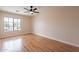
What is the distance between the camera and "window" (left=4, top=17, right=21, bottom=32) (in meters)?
1.32

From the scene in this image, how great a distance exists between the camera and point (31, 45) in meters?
1.41

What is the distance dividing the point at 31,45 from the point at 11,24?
1.60ft

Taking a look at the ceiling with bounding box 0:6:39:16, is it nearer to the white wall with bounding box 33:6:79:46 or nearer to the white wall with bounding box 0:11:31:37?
the white wall with bounding box 0:11:31:37

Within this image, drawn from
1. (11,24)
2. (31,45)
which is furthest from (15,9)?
(31,45)

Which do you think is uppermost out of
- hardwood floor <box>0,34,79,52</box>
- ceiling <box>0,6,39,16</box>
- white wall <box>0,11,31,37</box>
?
ceiling <box>0,6,39,16</box>

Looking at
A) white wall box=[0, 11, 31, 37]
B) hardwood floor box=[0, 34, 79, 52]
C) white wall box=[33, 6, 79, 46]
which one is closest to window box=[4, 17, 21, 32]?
white wall box=[0, 11, 31, 37]

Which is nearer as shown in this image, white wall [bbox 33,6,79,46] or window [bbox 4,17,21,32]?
window [bbox 4,17,21,32]

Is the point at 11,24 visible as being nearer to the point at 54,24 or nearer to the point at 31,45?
the point at 31,45

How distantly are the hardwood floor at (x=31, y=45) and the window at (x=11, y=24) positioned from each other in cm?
16

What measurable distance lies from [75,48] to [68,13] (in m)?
0.66

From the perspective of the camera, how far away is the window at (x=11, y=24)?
132 centimetres

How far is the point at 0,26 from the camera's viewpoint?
4.20 feet

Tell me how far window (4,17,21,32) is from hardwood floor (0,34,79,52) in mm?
157

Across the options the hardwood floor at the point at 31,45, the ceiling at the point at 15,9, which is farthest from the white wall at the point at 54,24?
the ceiling at the point at 15,9
